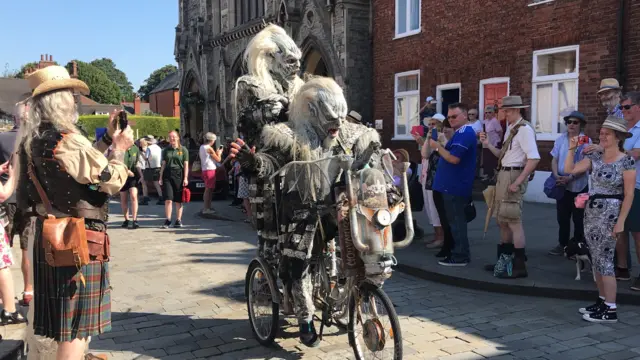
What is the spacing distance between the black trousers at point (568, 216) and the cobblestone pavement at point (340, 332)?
61.7 inches

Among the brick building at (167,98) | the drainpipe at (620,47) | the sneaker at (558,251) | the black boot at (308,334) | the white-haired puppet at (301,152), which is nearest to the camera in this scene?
the white-haired puppet at (301,152)

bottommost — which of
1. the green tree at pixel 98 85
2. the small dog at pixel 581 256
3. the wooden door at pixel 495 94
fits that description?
the small dog at pixel 581 256

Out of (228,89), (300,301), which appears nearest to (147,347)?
(300,301)

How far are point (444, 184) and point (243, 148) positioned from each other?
3347 millimetres

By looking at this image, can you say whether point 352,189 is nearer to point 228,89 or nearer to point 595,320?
point 595,320

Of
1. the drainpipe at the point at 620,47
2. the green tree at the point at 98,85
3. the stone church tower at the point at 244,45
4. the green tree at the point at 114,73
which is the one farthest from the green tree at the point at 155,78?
the drainpipe at the point at 620,47

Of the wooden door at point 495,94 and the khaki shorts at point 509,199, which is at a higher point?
the wooden door at point 495,94

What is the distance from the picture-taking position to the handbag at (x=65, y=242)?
3.15 metres

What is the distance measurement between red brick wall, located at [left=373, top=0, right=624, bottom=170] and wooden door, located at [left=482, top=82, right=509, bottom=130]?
0.28 m

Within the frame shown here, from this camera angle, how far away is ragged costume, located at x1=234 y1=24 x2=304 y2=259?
451 cm

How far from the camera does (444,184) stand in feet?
21.7

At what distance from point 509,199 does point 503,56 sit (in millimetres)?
8303

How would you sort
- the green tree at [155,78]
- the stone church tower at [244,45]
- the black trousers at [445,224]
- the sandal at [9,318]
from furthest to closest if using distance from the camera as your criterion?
the green tree at [155,78] → the stone church tower at [244,45] → the black trousers at [445,224] → the sandal at [9,318]

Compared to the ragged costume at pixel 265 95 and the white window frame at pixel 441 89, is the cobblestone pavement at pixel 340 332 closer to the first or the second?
the ragged costume at pixel 265 95
